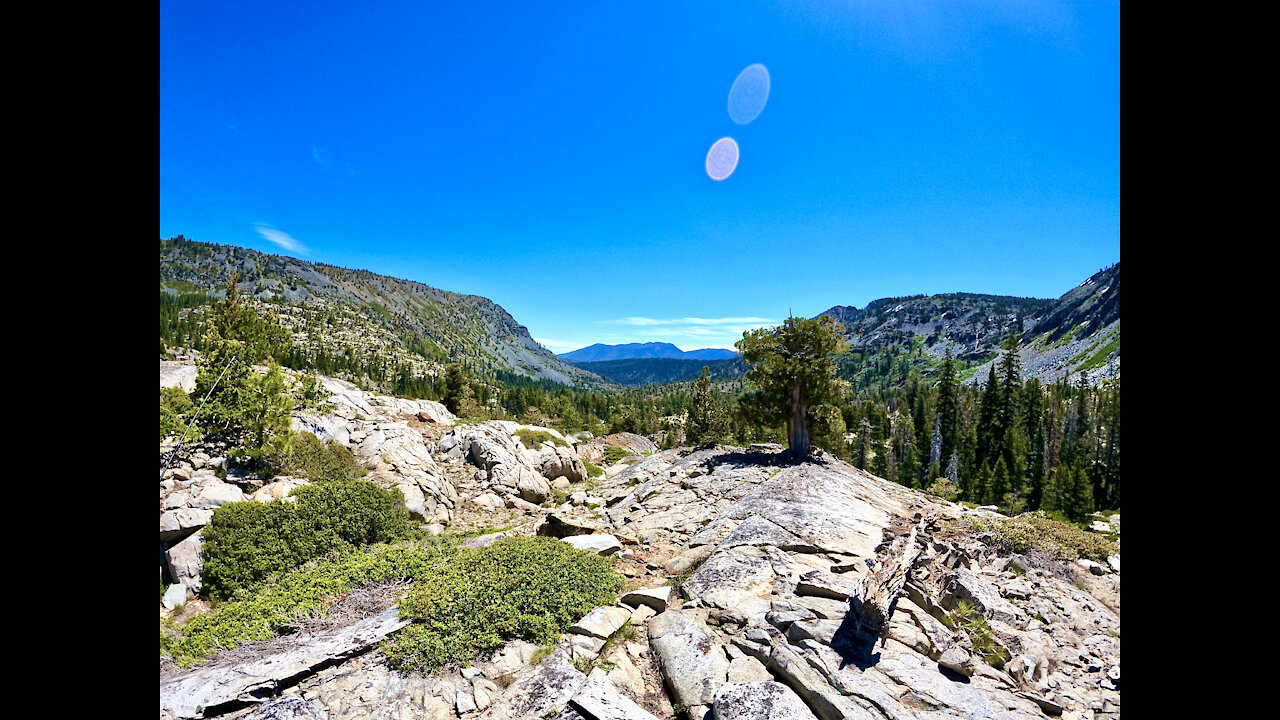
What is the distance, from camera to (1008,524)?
1492cm

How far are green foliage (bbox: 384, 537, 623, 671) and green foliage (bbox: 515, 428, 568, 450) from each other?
20.7m

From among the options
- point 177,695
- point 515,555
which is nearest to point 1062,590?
point 515,555

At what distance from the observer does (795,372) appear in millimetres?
22578

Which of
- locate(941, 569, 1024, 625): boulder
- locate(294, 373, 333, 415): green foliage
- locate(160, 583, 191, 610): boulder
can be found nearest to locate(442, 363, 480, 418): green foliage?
locate(294, 373, 333, 415): green foliage

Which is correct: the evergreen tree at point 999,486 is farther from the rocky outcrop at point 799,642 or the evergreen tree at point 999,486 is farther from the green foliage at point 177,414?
the green foliage at point 177,414

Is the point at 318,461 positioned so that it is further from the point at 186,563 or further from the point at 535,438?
the point at 535,438

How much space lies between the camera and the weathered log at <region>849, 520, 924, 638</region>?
788cm

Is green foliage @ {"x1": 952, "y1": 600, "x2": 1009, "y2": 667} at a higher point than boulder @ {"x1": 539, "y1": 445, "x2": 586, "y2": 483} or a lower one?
higher

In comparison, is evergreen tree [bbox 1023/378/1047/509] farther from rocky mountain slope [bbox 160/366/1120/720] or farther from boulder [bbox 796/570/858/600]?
boulder [bbox 796/570/858/600]

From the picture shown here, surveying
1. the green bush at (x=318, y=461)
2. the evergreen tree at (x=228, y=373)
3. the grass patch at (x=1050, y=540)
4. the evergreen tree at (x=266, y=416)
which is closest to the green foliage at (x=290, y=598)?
the evergreen tree at (x=266, y=416)

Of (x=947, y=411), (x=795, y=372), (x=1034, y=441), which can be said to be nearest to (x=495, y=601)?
(x=795, y=372)

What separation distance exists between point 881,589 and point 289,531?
14010 mm
